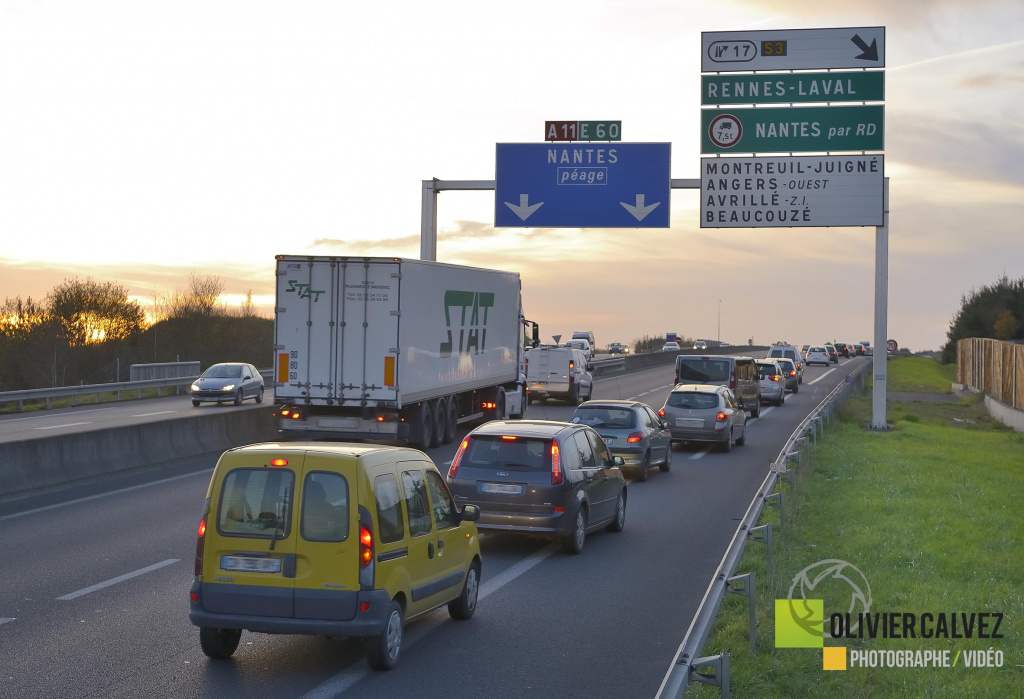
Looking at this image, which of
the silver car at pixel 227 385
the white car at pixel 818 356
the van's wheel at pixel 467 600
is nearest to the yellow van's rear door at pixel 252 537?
the van's wheel at pixel 467 600

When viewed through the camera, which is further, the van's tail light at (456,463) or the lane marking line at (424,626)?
the van's tail light at (456,463)

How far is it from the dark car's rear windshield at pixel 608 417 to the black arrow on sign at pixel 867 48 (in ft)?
40.5

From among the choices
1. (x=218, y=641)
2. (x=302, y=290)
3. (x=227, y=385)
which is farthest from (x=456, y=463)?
(x=227, y=385)

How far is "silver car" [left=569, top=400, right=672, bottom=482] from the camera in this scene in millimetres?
20672

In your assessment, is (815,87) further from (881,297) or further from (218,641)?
(218,641)

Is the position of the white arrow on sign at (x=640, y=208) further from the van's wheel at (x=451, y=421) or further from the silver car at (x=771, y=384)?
the silver car at (x=771, y=384)

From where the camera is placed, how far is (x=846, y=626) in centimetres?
967

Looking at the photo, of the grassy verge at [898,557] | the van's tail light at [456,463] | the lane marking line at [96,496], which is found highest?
the van's tail light at [456,463]

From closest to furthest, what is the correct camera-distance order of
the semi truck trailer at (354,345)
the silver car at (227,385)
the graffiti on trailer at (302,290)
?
the semi truck trailer at (354,345) < the graffiti on trailer at (302,290) < the silver car at (227,385)

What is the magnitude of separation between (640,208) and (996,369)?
82.5 feet

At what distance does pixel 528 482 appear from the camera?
522 inches

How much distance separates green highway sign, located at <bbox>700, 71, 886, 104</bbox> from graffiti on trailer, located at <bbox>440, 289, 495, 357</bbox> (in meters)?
8.22

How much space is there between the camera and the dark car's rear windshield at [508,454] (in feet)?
44.0

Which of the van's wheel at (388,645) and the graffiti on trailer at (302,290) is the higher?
the graffiti on trailer at (302,290)
